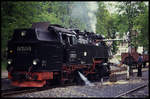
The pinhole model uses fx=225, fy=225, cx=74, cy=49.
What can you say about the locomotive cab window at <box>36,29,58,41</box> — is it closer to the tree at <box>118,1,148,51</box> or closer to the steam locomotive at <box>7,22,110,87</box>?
the steam locomotive at <box>7,22,110,87</box>

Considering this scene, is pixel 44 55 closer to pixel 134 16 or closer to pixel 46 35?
pixel 46 35

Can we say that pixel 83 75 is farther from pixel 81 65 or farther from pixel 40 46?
pixel 40 46

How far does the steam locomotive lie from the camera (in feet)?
39.3

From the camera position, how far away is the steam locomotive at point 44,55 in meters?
12.0

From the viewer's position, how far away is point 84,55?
1546 cm

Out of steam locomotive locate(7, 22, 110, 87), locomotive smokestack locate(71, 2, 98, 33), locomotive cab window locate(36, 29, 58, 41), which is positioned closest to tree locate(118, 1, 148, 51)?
steam locomotive locate(7, 22, 110, 87)

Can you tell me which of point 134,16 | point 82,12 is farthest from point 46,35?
point 82,12

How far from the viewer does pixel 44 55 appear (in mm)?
12164

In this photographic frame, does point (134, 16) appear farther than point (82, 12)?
No

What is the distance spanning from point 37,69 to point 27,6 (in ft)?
10.9

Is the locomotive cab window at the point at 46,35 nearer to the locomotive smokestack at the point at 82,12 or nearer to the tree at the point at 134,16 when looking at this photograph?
the tree at the point at 134,16

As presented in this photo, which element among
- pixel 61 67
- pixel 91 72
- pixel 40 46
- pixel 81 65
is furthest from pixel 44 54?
pixel 91 72

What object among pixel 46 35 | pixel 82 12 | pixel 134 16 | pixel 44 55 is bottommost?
pixel 44 55

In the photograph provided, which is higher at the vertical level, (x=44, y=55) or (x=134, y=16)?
(x=134, y=16)
